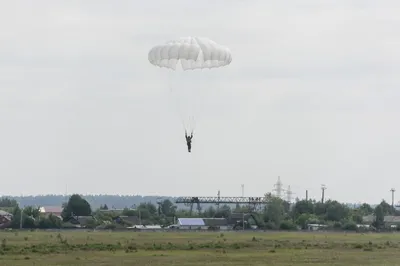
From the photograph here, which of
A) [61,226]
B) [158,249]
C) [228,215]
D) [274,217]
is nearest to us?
Result: [158,249]

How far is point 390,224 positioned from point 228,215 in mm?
32843

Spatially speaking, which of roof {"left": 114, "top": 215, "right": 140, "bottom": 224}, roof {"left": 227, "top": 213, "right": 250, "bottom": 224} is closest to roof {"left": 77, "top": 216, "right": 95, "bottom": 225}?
roof {"left": 114, "top": 215, "right": 140, "bottom": 224}

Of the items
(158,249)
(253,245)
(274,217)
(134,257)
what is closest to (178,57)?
(134,257)

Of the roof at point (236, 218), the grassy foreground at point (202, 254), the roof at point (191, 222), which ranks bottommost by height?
the grassy foreground at point (202, 254)

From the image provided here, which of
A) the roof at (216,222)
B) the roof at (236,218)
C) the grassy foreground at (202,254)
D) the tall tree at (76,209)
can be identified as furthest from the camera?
the tall tree at (76,209)

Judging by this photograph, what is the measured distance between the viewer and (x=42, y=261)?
2574 inches

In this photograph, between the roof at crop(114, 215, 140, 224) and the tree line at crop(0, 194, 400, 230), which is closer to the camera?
the tree line at crop(0, 194, 400, 230)

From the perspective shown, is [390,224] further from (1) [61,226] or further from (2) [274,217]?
(1) [61,226]

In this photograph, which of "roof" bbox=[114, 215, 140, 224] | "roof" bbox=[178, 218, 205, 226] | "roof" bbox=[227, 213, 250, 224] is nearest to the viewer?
"roof" bbox=[178, 218, 205, 226]

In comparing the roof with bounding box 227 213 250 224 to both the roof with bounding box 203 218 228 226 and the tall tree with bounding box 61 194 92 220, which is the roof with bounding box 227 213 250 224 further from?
the tall tree with bounding box 61 194 92 220

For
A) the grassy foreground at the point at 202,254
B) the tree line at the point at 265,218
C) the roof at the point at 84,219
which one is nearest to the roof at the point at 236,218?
the tree line at the point at 265,218

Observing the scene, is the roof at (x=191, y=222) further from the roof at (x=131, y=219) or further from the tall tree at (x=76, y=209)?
the tall tree at (x=76, y=209)

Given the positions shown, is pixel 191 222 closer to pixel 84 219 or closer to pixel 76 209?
pixel 84 219

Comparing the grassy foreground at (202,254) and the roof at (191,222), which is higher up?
the roof at (191,222)
